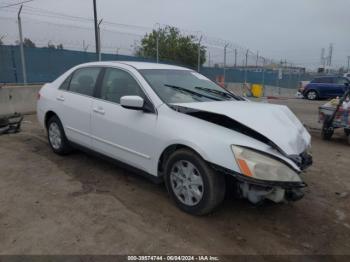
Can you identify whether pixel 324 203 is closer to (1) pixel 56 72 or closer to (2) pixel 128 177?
(2) pixel 128 177

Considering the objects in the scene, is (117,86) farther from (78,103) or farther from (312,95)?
(312,95)

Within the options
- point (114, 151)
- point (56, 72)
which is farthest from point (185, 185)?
point (56, 72)

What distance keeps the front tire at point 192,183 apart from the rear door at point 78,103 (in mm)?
1660

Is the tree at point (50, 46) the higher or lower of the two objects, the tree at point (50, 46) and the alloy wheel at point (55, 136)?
the higher

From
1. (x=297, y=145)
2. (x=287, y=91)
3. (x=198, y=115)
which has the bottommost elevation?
(x=287, y=91)

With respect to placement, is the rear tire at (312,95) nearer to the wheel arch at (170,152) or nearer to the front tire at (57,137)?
the front tire at (57,137)

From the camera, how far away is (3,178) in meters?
4.57

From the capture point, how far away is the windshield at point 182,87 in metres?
4.08

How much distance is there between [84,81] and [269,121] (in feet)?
9.46

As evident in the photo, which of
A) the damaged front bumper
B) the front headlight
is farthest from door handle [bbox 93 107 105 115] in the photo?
the front headlight

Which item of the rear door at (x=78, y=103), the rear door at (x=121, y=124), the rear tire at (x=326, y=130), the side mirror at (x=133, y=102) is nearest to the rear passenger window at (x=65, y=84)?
the rear door at (x=78, y=103)

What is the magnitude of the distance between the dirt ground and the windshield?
48.5 inches

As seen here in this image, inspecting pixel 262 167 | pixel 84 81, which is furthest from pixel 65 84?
pixel 262 167

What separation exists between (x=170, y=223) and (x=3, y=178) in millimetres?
2592
